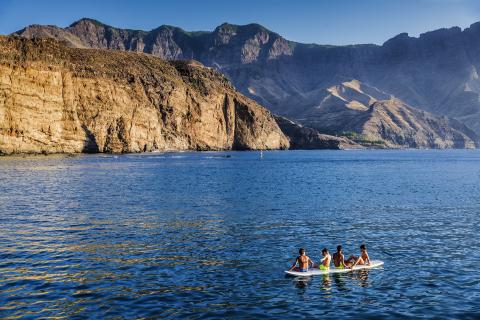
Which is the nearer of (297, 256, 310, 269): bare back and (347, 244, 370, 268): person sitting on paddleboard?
(297, 256, 310, 269): bare back

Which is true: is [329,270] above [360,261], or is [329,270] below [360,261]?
below

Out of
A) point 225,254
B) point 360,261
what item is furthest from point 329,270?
point 225,254

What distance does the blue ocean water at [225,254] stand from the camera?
21.9 metres

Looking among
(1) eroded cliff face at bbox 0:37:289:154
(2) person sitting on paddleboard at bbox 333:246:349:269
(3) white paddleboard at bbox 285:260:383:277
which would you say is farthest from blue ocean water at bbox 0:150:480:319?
(1) eroded cliff face at bbox 0:37:289:154

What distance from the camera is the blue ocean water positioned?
21.9m

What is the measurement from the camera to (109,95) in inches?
7032

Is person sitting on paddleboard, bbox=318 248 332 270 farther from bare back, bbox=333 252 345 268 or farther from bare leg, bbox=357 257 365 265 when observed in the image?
bare leg, bbox=357 257 365 265

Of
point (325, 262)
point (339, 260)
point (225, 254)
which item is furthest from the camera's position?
point (225, 254)

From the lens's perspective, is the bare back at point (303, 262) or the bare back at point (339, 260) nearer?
the bare back at point (303, 262)

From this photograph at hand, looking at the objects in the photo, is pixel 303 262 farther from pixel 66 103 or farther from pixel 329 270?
pixel 66 103

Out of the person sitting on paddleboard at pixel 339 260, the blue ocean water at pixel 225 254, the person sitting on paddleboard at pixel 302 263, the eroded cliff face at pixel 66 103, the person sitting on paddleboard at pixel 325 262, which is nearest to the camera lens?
the blue ocean water at pixel 225 254

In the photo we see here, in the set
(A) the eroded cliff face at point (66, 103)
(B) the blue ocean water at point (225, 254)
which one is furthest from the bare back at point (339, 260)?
(A) the eroded cliff face at point (66, 103)

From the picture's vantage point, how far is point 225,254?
3156 cm

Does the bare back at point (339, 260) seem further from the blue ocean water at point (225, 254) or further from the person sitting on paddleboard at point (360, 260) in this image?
the blue ocean water at point (225, 254)
